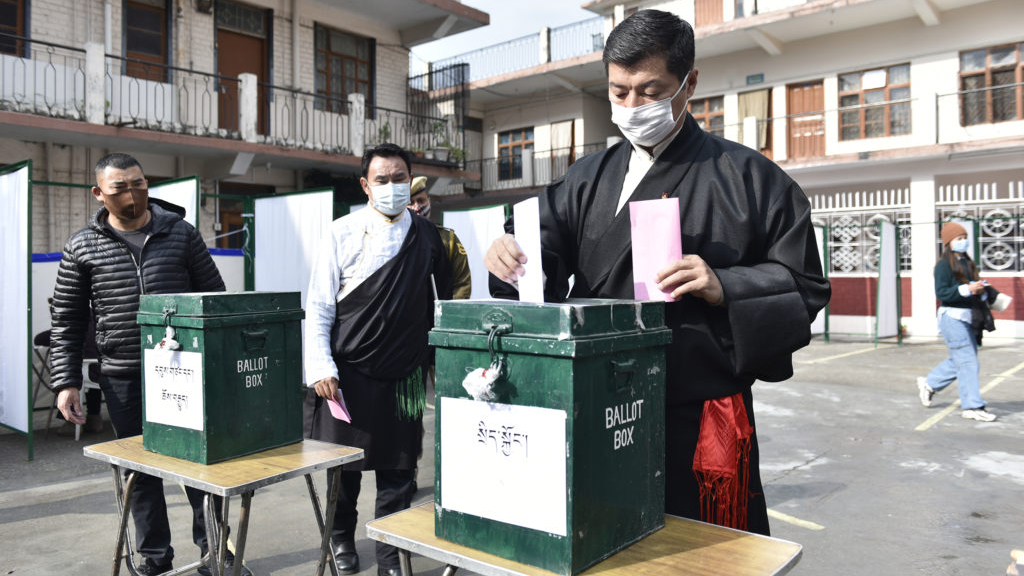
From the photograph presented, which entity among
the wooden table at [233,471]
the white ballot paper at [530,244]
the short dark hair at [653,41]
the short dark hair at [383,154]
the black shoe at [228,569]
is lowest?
the black shoe at [228,569]

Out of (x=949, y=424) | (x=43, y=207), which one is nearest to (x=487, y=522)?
(x=949, y=424)

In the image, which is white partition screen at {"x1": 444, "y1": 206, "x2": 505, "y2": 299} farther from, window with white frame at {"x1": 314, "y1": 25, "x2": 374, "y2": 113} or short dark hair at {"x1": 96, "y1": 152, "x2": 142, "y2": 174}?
window with white frame at {"x1": 314, "y1": 25, "x2": 374, "y2": 113}

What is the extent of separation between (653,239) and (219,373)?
180cm

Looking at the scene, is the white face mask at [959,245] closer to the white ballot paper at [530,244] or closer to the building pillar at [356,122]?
the white ballot paper at [530,244]

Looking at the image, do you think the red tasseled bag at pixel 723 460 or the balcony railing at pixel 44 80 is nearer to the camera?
the red tasseled bag at pixel 723 460

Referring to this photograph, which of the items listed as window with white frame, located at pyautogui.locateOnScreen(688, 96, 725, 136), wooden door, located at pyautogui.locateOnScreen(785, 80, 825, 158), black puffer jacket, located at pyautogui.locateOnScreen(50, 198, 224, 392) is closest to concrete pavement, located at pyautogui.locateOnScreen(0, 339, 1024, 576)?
black puffer jacket, located at pyautogui.locateOnScreen(50, 198, 224, 392)

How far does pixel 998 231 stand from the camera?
14727 mm

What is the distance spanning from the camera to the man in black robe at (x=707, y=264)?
1693mm

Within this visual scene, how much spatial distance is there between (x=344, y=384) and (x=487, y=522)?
7.22ft

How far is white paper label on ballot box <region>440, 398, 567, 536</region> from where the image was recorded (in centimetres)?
142

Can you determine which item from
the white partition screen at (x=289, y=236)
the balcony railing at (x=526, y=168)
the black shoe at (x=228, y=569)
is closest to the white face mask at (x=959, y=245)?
the white partition screen at (x=289, y=236)

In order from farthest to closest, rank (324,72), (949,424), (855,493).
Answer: (324,72) → (949,424) → (855,493)

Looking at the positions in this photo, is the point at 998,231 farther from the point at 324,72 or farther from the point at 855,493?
the point at 324,72

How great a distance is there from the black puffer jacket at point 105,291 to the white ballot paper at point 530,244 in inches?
103
